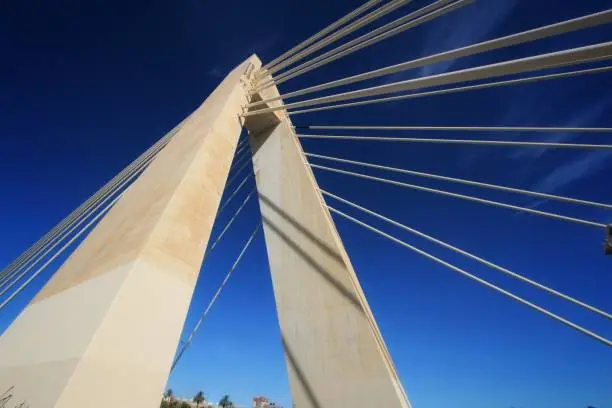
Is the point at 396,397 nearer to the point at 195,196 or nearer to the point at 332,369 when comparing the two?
the point at 332,369

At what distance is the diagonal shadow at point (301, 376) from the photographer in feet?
14.6

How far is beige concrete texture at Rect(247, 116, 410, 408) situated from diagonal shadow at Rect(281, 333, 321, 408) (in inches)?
0.5

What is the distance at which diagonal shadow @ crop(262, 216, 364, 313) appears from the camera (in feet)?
14.9

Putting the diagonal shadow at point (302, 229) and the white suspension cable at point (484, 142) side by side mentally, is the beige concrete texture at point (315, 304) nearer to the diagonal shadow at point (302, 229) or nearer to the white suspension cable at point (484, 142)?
the diagonal shadow at point (302, 229)

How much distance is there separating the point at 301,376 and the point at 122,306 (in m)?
3.31

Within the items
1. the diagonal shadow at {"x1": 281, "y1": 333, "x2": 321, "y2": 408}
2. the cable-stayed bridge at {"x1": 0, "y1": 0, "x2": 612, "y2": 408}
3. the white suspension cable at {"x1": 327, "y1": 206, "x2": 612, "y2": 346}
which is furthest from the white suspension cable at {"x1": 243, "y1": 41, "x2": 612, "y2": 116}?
the diagonal shadow at {"x1": 281, "y1": 333, "x2": 321, "y2": 408}

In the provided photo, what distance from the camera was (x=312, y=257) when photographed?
5223 mm

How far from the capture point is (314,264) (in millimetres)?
5152

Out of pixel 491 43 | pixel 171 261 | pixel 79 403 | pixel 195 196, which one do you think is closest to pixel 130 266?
pixel 171 261

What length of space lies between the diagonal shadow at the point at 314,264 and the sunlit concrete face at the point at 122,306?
208 cm

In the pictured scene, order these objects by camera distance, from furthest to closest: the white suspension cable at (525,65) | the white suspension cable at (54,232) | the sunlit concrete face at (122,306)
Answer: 1. the white suspension cable at (54,232)
2. the sunlit concrete face at (122,306)
3. the white suspension cable at (525,65)

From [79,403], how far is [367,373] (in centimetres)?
316

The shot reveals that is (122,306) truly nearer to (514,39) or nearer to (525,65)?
(525,65)

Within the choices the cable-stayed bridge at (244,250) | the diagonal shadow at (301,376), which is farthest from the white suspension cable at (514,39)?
the diagonal shadow at (301,376)
